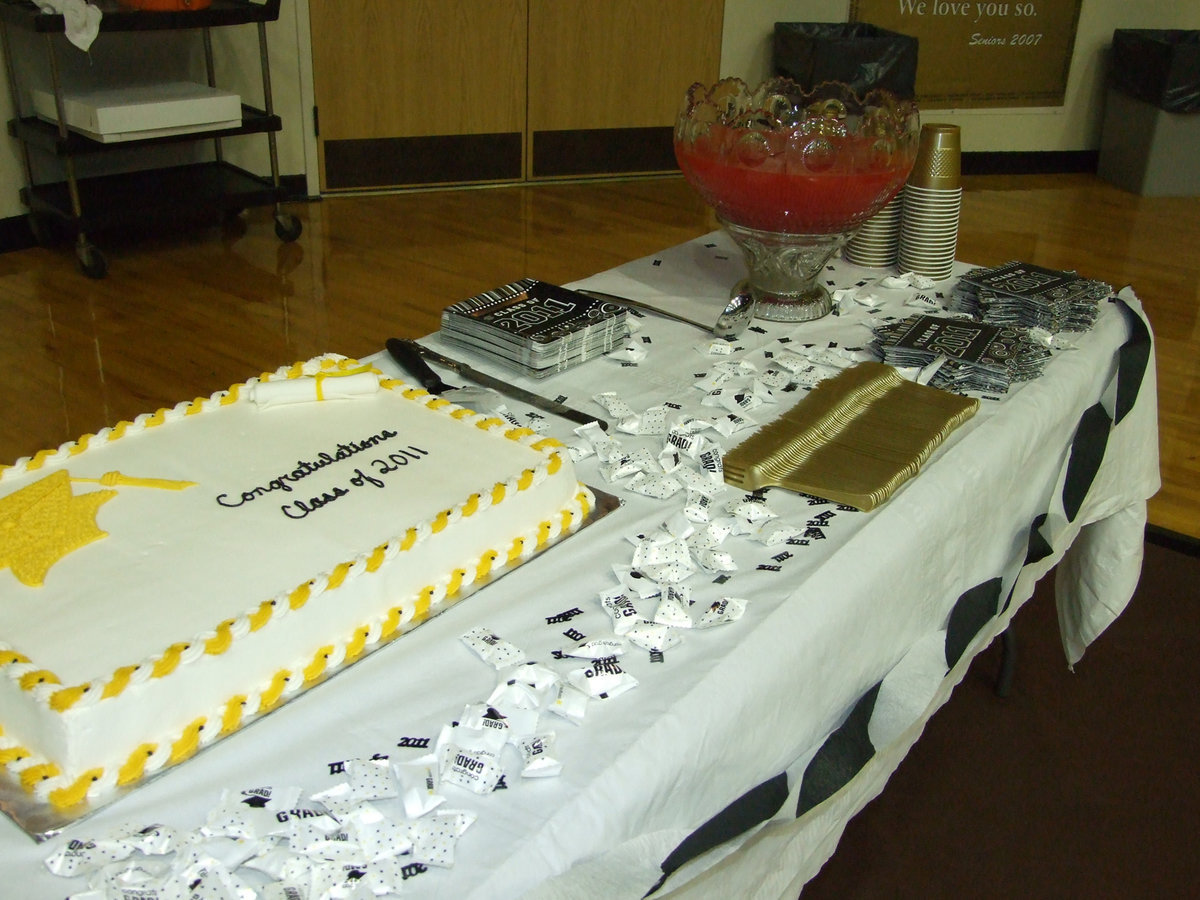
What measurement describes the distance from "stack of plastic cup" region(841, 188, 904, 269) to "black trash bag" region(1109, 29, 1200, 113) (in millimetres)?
3629

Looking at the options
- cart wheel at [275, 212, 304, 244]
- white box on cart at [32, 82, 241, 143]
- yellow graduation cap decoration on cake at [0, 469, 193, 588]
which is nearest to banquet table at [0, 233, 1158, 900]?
yellow graduation cap decoration on cake at [0, 469, 193, 588]

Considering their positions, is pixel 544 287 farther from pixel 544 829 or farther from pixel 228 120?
pixel 228 120

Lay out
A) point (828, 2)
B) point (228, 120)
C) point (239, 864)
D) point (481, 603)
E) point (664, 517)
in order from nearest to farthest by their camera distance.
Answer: point (239, 864), point (481, 603), point (664, 517), point (228, 120), point (828, 2)

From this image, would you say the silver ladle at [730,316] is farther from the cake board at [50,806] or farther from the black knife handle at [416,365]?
the cake board at [50,806]

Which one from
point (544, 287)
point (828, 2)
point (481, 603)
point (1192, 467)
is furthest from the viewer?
point (828, 2)

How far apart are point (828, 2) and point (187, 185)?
2.82m

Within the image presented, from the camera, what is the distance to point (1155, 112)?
185 inches

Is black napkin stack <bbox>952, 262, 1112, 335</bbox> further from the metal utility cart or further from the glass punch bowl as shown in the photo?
the metal utility cart

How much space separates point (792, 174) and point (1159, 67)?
4.10 meters

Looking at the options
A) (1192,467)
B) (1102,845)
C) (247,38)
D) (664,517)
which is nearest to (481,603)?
(664,517)

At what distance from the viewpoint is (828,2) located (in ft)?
15.5

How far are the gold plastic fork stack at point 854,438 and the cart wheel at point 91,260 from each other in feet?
9.00

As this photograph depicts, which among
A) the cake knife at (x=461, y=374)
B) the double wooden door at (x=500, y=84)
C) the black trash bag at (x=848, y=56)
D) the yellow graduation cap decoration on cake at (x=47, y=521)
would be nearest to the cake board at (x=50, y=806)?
the yellow graduation cap decoration on cake at (x=47, y=521)

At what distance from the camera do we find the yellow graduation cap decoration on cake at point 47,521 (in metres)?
0.75
